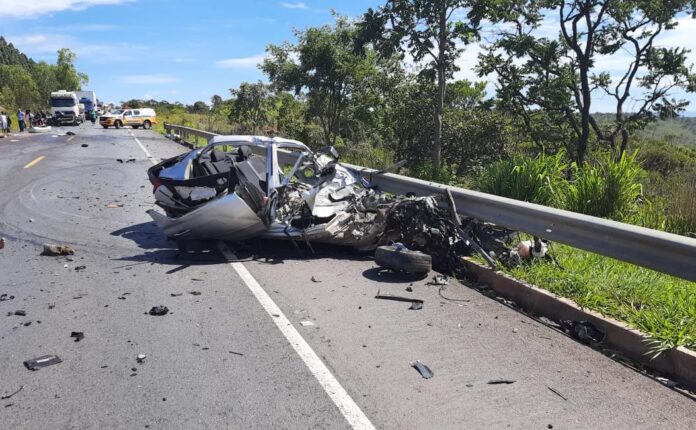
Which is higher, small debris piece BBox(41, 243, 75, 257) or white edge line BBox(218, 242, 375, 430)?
white edge line BBox(218, 242, 375, 430)

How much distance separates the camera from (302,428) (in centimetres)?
313

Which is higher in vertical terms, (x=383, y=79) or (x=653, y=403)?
(x=383, y=79)

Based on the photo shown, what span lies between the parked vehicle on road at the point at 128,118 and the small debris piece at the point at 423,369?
5707 cm

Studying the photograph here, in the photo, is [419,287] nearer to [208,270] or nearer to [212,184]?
[208,270]

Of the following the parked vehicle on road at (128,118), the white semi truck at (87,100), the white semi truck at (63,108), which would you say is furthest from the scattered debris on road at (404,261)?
the white semi truck at (87,100)

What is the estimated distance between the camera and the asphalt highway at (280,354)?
330 cm

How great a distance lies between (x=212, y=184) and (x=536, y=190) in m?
4.65

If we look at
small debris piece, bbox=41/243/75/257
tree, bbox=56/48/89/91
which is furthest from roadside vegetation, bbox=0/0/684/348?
tree, bbox=56/48/89/91

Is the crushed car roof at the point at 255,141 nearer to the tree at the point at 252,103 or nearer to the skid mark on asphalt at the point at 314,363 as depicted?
the skid mark on asphalt at the point at 314,363

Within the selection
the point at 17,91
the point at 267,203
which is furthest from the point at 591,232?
the point at 17,91

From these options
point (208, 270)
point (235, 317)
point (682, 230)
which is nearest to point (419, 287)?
point (235, 317)

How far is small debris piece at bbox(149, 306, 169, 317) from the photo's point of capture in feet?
16.3

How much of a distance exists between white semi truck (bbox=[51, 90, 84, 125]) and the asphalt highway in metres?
56.5

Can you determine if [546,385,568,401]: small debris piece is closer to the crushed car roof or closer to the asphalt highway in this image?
the asphalt highway
